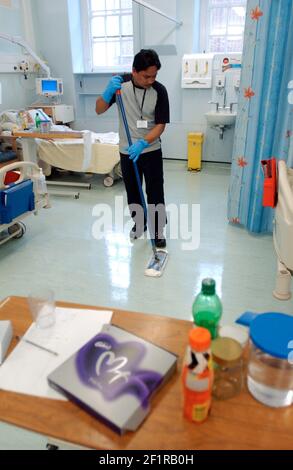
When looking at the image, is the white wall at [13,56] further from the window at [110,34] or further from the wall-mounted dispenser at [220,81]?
the wall-mounted dispenser at [220,81]

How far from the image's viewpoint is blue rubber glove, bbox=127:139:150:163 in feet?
8.38

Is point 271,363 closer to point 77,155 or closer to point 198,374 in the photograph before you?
point 198,374

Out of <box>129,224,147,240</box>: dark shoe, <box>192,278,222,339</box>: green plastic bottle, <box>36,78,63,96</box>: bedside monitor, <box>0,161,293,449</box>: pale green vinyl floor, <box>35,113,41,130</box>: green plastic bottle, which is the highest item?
<box>36,78,63,96</box>: bedside monitor

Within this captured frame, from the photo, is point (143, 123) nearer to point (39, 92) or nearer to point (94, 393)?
point (94, 393)

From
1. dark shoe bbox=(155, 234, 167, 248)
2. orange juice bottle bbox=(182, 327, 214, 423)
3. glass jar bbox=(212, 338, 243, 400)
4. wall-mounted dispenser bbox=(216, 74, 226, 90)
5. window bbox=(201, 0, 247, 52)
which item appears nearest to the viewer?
orange juice bottle bbox=(182, 327, 214, 423)

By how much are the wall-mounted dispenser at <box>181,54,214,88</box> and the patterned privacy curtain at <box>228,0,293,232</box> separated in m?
2.40

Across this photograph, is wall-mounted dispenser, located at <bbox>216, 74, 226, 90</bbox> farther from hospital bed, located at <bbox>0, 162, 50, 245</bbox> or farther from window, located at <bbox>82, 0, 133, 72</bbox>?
hospital bed, located at <bbox>0, 162, 50, 245</bbox>

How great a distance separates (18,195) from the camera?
2785mm

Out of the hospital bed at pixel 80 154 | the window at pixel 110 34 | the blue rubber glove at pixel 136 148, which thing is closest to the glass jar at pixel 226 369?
the blue rubber glove at pixel 136 148

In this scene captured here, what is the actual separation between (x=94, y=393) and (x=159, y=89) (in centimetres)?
225

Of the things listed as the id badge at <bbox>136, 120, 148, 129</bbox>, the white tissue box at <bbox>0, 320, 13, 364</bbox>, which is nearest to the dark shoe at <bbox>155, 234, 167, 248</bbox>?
the id badge at <bbox>136, 120, 148, 129</bbox>

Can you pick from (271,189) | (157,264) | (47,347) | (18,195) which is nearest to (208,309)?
(47,347)

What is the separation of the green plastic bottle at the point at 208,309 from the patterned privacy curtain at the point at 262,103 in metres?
2.09

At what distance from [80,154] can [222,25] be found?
300 centimetres
